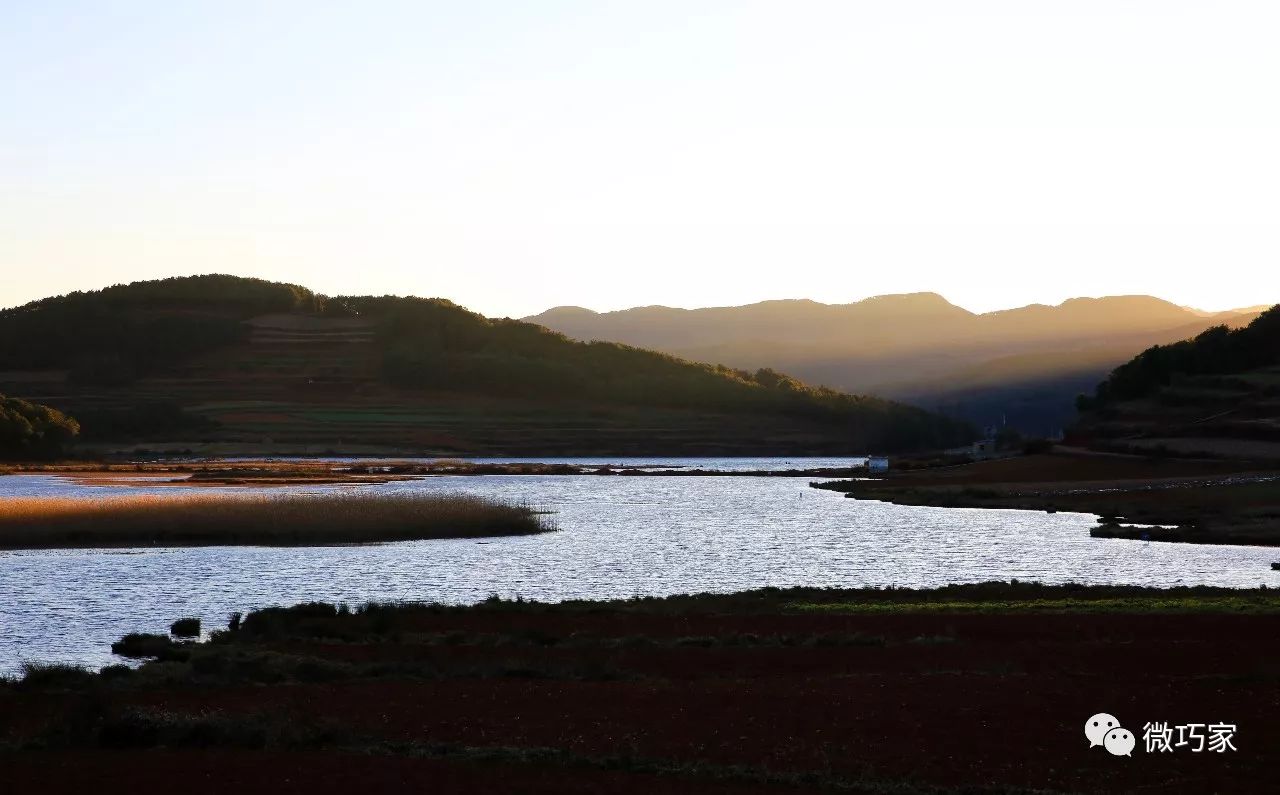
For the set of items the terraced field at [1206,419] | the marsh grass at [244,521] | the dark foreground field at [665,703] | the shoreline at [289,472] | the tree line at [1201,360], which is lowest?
the dark foreground field at [665,703]

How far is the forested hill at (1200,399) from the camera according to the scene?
124 meters

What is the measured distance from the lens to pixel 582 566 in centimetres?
5628

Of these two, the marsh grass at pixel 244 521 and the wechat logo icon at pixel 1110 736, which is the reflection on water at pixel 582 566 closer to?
the marsh grass at pixel 244 521

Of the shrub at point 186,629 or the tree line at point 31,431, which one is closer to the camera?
the shrub at point 186,629

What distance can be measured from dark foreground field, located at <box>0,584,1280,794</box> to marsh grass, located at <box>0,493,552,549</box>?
27.5 meters

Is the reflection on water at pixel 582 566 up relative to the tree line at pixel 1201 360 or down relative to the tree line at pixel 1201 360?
down

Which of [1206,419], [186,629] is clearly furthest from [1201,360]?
[186,629]

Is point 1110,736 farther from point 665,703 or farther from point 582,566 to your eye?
point 582,566

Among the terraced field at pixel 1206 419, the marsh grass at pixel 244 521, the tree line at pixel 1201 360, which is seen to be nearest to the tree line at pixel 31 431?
the marsh grass at pixel 244 521

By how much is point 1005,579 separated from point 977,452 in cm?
11969

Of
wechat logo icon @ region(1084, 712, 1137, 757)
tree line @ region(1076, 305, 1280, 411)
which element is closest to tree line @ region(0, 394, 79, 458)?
tree line @ region(1076, 305, 1280, 411)

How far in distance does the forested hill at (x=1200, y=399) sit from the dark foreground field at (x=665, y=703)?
9171 cm

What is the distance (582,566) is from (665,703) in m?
30.6

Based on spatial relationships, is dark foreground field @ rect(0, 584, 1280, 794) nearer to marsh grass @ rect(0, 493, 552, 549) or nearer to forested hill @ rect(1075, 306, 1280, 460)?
marsh grass @ rect(0, 493, 552, 549)
